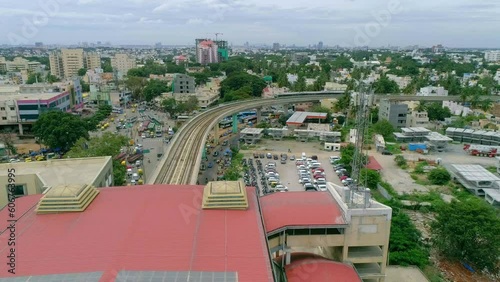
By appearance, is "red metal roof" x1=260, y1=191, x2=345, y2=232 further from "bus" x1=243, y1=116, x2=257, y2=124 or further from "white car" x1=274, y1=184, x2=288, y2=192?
"bus" x1=243, y1=116, x2=257, y2=124

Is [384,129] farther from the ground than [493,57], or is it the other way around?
[493,57]

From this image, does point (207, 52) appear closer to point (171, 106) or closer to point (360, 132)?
point (171, 106)

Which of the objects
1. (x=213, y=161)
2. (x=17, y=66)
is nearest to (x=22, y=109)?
(x=213, y=161)

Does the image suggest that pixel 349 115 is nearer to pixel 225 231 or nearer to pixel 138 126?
pixel 138 126

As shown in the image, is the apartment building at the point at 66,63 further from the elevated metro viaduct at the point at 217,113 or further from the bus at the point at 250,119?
the elevated metro viaduct at the point at 217,113

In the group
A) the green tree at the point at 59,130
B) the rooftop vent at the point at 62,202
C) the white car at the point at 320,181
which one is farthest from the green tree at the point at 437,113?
the rooftop vent at the point at 62,202

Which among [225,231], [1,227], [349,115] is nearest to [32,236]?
[1,227]
